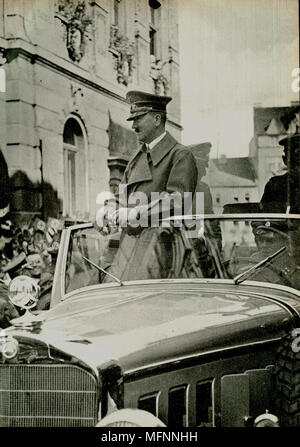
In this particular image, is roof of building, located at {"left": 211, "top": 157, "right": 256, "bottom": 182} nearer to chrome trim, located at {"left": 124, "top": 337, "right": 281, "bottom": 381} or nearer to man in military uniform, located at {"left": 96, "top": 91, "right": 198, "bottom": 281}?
man in military uniform, located at {"left": 96, "top": 91, "right": 198, "bottom": 281}

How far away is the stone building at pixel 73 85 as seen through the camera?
10.3 ft

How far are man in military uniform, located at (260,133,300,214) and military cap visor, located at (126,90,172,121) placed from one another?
0.72 meters

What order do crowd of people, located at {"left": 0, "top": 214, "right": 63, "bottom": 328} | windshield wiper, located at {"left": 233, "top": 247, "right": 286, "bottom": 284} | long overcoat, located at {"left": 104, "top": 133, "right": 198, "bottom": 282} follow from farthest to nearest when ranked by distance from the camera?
crowd of people, located at {"left": 0, "top": 214, "right": 63, "bottom": 328} < long overcoat, located at {"left": 104, "top": 133, "right": 198, "bottom": 282} < windshield wiper, located at {"left": 233, "top": 247, "right": 286, "bottom": 284}

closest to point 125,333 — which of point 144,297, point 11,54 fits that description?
point 144,297

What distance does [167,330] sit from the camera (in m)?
2.55

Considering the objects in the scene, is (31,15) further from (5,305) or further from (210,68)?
(5,305)

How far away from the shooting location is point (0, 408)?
2711mm

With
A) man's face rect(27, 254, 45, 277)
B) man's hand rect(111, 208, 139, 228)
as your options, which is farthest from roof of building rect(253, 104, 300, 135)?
man's face rect(27, 254, 45, 277)

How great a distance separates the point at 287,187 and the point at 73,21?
1554mm

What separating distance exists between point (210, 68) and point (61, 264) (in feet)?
4.65

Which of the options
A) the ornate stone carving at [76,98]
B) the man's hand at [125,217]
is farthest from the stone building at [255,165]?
the ornate stone carving at [76,98]

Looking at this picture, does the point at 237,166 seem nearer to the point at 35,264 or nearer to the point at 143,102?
the point at 143,102

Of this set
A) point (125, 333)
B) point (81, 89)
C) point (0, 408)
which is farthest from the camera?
point (81, 89)

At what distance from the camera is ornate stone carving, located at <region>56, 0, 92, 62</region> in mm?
3178
